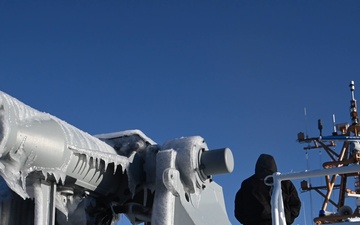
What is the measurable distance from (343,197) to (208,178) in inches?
534

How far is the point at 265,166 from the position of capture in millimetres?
6000

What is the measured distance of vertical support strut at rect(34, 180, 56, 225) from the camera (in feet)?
19.1

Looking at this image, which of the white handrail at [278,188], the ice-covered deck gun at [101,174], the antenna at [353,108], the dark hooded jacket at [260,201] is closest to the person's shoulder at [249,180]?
the dark hooded jacket at [260,201]

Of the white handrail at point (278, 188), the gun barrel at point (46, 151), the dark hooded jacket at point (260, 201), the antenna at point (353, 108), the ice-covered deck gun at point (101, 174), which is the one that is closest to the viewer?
the white handrail at point (278, 188)

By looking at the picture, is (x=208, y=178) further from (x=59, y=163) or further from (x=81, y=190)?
(x=59, y=163)

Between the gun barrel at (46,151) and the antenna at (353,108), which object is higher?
the antenna at (353,108)

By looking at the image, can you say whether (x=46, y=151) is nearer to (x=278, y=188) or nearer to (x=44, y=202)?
(x=44, y=202)

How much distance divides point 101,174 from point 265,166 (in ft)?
6.10

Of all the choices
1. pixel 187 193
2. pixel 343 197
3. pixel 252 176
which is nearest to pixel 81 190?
pixel 187 193

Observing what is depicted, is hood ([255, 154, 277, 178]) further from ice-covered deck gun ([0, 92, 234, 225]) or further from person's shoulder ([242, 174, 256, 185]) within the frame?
ice-covered deck gun ([0, 92, 234, 225])

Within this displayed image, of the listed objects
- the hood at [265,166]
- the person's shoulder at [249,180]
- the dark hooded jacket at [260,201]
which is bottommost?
the dark hooded jacket at [260,201]

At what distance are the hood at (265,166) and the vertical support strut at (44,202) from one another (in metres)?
→ 2.06

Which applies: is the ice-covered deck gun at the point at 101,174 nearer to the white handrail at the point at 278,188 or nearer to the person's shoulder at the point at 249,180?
the person's shoulder at the point at 249,180

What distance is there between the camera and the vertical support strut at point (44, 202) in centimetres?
581
